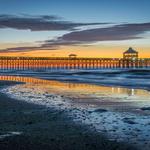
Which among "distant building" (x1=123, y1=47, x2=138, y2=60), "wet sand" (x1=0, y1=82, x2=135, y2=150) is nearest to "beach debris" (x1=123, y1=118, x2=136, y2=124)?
"wet sand" (x1=0, y1=82, x2=135, y2=150)

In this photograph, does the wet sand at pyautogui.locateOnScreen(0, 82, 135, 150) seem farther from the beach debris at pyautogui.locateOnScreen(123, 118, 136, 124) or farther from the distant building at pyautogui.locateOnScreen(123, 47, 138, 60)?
the distant building at pyautogui.locateOnScreen(123, 47, 138, 60)

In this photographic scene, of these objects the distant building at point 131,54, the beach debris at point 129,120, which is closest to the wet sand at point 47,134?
the beach debris at point 129,120

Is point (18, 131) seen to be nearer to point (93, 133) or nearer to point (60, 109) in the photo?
point (93, 133)

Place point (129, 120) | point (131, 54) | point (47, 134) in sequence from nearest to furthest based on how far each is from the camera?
point (47, 134) → point (129, 120) → point (131, 54)

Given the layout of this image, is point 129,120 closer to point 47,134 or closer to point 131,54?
point 47,134

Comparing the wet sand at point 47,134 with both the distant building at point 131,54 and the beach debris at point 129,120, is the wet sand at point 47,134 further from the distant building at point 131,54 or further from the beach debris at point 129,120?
the distant building at point 131,54

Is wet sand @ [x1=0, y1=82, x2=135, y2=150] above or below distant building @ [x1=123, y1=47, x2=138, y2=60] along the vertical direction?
below

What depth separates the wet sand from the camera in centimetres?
678

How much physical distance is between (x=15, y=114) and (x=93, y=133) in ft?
11.6

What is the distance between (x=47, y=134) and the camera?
7.87m

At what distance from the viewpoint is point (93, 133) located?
8008mm

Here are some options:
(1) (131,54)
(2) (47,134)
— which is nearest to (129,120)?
(2) (47,134)

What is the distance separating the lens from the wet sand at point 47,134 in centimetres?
678

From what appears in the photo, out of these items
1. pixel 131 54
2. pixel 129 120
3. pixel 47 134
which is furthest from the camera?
pixel 131 54
